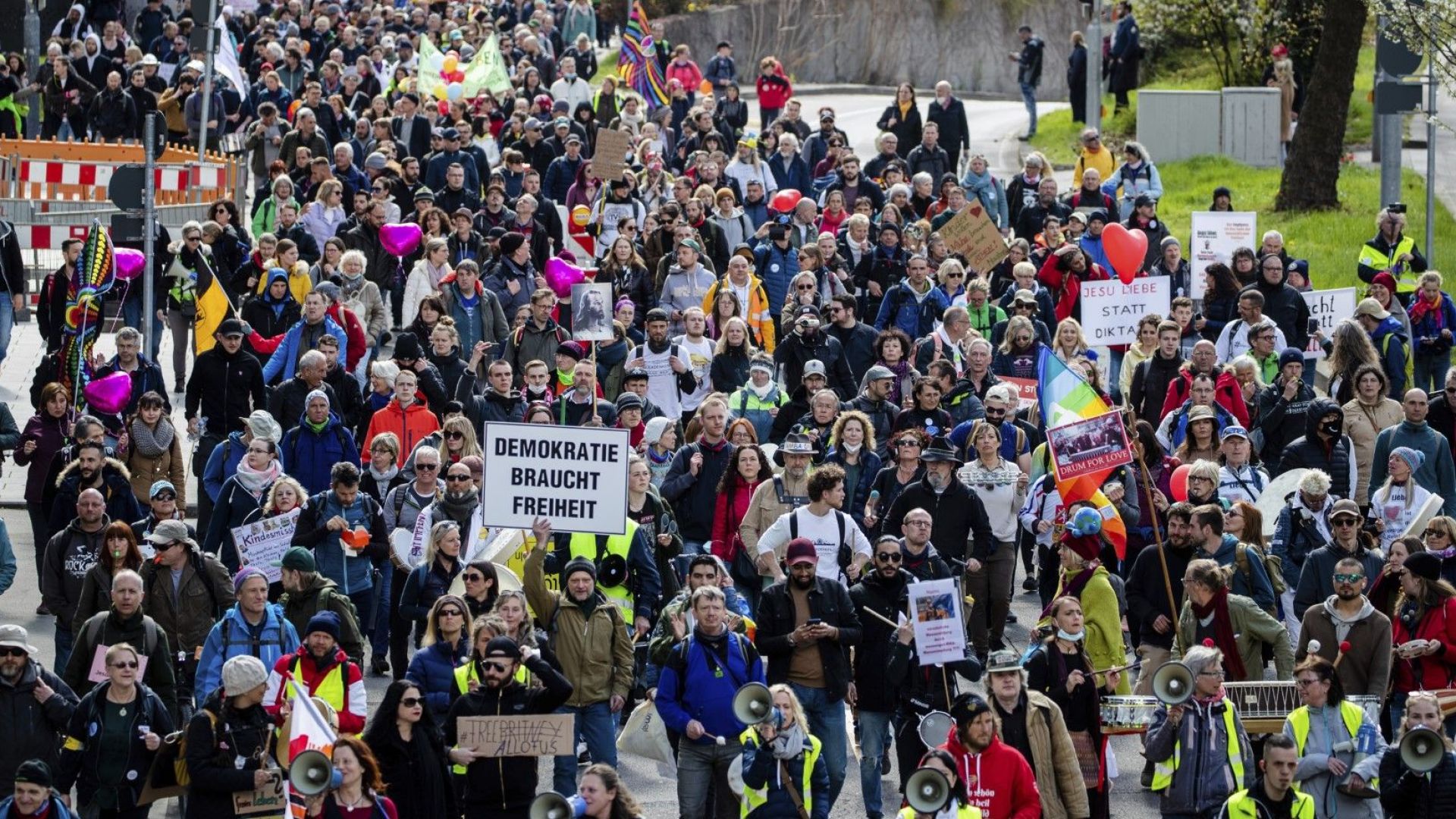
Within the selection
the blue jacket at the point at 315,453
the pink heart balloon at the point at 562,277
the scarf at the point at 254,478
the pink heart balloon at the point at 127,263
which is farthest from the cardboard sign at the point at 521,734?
the pink heart balloon at the point at 127,263

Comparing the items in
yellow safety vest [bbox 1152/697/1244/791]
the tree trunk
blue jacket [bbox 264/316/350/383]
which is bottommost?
yellow safety vest [bbox 1152/697/1244/791]

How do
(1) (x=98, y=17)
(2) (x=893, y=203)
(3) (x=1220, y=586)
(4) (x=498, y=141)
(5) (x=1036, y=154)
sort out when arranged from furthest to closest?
1. (1) (x=98, y=17)
2. (4) (x=498, y=141)
3. (5) (x=1036, y=154)
4. (2) (x=893, y=203)
5. (3) (x=1220, y=586)

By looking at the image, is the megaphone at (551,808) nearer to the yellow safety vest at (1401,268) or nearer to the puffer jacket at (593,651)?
the puffer jacket at (593,651)

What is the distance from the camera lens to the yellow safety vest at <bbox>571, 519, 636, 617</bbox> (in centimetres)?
1475

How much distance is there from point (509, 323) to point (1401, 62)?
977 centimetres

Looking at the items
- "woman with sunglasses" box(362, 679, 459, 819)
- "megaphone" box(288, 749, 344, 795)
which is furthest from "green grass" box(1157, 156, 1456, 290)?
"megaphone" box(288, 749, 344, 795)

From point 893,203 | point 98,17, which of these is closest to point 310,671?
point 893,203

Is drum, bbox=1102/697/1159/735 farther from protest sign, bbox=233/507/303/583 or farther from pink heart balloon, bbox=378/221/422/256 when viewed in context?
pink heart balloon, bbox=378/221/422/256

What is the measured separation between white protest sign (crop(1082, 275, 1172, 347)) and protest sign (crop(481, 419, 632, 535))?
7.95 m

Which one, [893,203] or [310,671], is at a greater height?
[893,203]

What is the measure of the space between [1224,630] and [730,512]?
11.4 feet

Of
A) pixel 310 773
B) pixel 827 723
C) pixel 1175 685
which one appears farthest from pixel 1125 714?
pixel 310 773

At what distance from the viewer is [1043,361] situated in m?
17.9

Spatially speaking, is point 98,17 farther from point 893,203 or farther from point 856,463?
point 856,463
